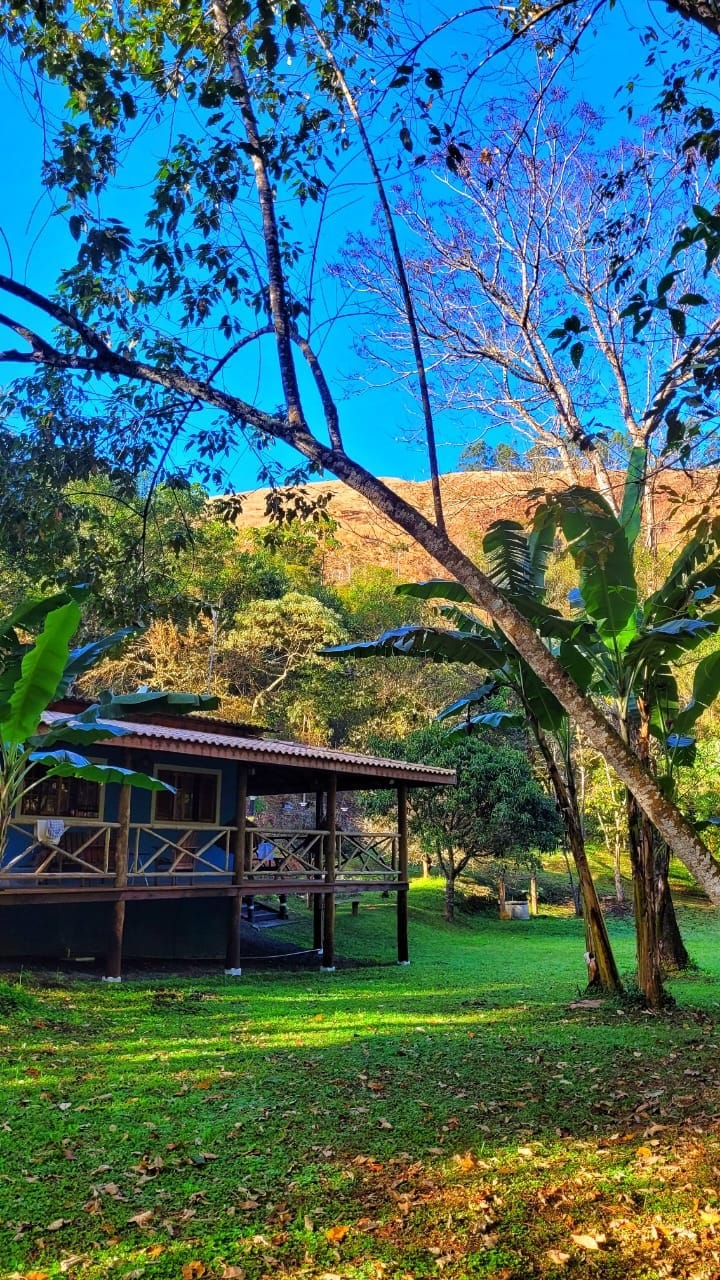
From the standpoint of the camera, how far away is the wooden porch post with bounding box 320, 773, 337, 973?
13.8m

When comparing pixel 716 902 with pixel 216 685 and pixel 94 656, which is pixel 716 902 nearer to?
pixel 94 656

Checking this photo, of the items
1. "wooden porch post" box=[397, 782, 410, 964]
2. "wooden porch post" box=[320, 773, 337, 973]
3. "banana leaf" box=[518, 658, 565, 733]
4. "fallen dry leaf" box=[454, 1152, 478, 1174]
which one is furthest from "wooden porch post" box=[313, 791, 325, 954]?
"fallen dry leaf" box=[454, 1152, 478, 1174]

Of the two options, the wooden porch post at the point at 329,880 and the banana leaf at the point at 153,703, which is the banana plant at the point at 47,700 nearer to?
the banana leaf at the point at 153,703

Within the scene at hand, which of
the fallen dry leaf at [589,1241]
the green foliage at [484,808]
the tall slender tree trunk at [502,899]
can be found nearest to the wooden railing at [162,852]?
the green foliage at [484,808]

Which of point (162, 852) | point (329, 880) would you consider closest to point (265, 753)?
point (162, 852)

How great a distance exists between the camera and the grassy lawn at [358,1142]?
349cm

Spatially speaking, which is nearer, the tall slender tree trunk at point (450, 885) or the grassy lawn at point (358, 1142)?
the grassy lawn at point (358, 1142)

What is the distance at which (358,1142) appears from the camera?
4762 mm

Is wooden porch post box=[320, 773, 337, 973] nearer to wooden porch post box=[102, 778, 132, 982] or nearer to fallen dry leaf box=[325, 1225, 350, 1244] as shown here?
wooden porch post box=[102, 778, 132, 982]

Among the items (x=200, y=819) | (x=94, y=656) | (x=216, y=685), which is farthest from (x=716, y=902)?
(x=216, y=685)

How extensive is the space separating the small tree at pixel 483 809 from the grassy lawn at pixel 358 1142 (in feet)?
37.6

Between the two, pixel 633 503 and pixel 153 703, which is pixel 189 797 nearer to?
pixel 153 703

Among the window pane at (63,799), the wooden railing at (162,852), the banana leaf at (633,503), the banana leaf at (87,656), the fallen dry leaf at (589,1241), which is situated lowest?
the fallen dry leaf at (589,1241)

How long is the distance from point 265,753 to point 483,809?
993 cm
